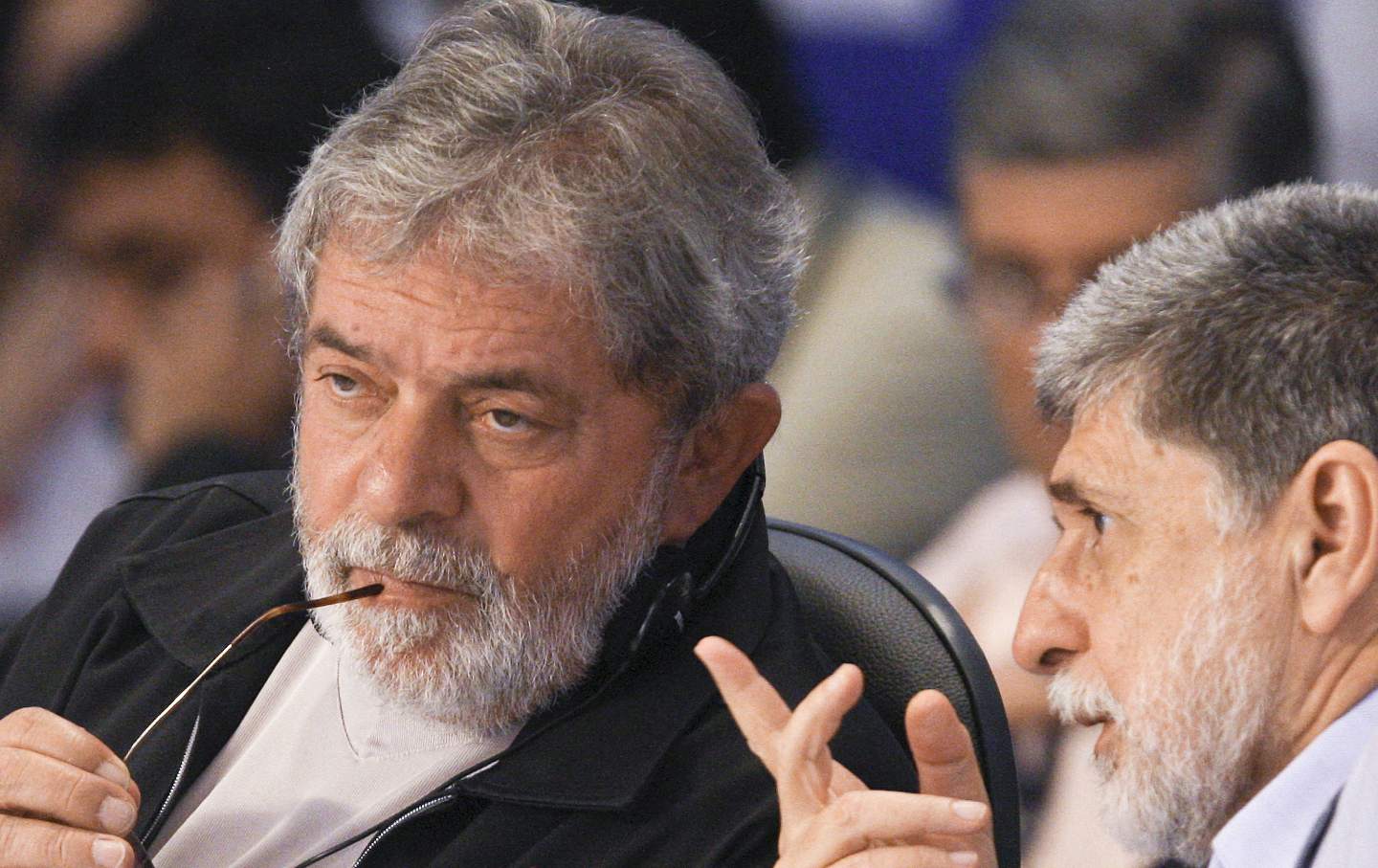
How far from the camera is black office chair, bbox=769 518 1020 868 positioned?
188cm

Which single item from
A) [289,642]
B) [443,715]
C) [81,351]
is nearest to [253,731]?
[289,642]

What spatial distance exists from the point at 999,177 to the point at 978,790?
2.20 m

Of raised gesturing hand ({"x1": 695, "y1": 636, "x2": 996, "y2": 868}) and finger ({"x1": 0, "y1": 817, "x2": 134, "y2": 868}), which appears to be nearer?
raised gesturing hand ({"x1": 695, "y1": 636, "x2": 996, "y2": 868})

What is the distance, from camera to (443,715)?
1874 millimetres

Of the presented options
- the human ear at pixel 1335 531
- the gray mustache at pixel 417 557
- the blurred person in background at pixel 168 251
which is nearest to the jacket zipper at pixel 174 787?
the gray mustache at pixel 417 557

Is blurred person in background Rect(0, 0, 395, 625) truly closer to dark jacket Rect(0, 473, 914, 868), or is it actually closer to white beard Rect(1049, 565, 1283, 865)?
dark jacket Rect(0, 473, 914, 868)

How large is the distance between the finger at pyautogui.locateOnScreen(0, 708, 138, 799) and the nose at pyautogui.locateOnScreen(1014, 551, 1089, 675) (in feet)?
2.91

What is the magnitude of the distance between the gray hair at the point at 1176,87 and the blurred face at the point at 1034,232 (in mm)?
45

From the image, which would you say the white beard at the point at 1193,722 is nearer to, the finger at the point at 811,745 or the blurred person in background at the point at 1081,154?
the finger at the point at 811,745

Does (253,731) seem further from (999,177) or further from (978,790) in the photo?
(999,177)

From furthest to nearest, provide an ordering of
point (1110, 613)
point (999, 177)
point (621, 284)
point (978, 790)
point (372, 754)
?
point (999, 177) < point (372, 754) < point (621, 284) < point (1110, 613) < point (978, 790)

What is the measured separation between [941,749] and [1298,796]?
31 cm

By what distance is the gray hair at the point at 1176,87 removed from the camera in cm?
333

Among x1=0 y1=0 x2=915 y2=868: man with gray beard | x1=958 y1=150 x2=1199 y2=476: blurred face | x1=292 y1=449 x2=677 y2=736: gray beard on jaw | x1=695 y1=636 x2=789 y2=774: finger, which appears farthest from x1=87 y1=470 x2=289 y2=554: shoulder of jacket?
x1=958 y1=150 x2=1199 y2=476: blurred face
